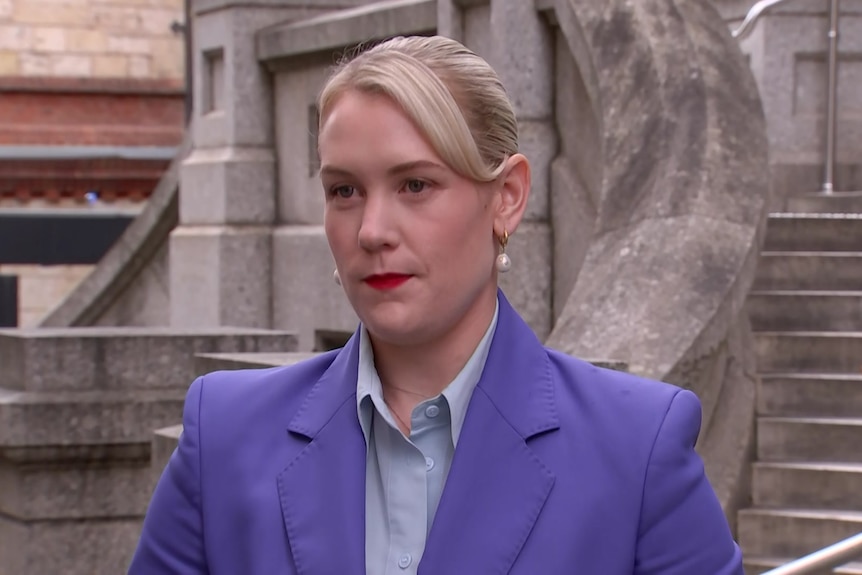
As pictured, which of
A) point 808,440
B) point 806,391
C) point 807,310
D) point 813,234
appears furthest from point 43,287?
point 808,440

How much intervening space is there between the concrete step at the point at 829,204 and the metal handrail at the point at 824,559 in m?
5.10

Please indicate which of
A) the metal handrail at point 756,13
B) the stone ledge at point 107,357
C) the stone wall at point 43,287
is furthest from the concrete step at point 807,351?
the stone wall at point 43,287

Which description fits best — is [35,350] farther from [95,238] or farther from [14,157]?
[14,157]

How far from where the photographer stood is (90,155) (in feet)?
61.7

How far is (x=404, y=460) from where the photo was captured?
1.75 m

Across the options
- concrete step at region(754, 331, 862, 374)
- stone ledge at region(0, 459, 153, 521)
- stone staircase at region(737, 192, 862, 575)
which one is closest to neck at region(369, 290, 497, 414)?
stone ledge at region(0, 459, 153, 521)

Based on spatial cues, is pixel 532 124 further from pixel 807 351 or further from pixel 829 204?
pixel 829 204

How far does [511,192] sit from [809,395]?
4305mm

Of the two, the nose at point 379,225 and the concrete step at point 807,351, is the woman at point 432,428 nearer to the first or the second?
the nose at point 379,225

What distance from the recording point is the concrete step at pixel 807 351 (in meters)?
6.08

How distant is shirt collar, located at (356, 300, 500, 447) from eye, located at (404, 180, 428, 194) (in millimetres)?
176

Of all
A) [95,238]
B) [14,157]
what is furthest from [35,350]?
[14,157]

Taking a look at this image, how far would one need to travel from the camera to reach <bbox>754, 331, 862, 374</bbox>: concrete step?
608 centimetres

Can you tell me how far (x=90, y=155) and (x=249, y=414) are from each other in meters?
17.4
